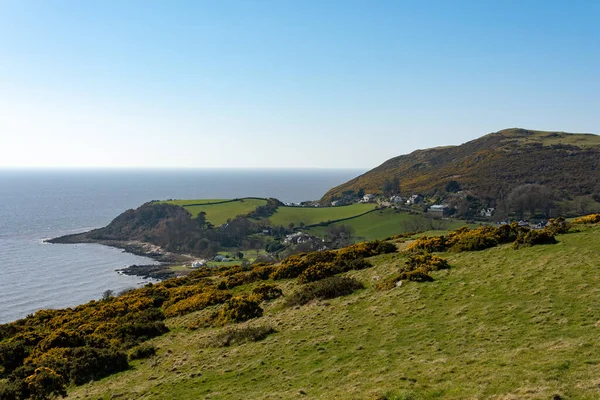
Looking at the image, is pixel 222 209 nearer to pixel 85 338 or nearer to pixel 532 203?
pixel 532 203

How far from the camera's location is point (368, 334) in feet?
57.9

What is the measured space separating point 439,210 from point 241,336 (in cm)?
14474

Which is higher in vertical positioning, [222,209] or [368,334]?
[368,334]

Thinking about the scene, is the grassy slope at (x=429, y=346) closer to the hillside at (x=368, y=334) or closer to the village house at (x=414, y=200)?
the hillside at (x=368, y=334)

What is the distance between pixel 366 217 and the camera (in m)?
153

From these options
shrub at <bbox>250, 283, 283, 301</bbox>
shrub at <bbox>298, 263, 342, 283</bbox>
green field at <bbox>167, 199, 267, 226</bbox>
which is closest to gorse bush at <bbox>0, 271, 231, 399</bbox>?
shrub at <bbox>250, 283, 283, 301</bbox>

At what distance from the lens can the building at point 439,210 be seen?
5919 inches

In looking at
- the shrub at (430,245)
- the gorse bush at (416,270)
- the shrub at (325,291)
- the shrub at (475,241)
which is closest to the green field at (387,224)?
the shrub at (430,245)

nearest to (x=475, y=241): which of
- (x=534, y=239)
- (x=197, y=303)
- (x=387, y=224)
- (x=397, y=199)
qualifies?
(x=534, y=239)

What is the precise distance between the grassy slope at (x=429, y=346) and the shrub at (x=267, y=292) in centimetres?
367

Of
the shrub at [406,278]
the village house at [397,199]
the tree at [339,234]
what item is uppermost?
the shrub at [406,278]

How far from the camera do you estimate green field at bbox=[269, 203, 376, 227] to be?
535 ft

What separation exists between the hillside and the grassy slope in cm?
7

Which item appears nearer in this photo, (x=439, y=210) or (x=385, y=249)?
(x=385, y=249)
